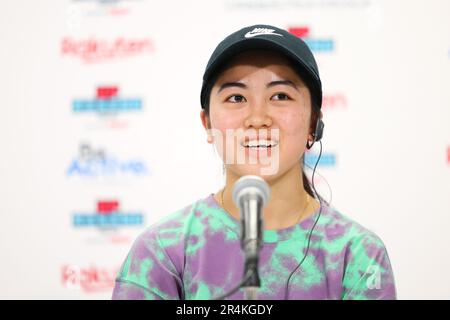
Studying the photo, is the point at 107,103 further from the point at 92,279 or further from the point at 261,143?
the point at 261,143

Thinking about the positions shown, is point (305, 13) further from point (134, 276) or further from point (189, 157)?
point (134, 276)

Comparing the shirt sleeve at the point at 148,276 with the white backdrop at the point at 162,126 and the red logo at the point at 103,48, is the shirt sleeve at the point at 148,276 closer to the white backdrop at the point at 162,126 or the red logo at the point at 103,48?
the white backdrop at the point at 162,126

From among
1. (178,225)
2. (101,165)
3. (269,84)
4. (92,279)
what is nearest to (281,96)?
(269,84)

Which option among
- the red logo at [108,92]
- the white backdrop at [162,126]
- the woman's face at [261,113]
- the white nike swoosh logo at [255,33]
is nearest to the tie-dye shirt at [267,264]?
Result: the woman's face at [261,113]

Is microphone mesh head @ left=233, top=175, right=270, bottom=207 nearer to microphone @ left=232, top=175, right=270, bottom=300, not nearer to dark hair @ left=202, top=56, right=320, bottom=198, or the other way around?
microphone @ left=232, top=175, right=270, bottom=300

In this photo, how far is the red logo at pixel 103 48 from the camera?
202 centimetres

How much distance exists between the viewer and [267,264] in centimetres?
86

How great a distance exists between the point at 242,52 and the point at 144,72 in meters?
1.19

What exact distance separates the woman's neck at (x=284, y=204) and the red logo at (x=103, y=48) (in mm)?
1243

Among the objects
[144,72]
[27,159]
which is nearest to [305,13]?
[144,72]

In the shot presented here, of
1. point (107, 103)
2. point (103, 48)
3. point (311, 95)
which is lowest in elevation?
point (311, 95)

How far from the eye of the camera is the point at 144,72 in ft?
6.59

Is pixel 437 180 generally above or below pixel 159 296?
above

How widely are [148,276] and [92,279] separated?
1234mm
